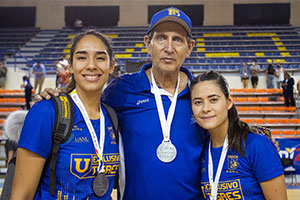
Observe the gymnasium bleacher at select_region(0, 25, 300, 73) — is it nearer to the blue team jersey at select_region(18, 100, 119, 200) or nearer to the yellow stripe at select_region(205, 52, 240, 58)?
the yellow stripe at select_region(205, 52, 240, 58)

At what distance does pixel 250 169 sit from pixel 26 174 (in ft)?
3.62

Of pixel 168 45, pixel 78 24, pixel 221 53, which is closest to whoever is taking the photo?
pixel 168 45

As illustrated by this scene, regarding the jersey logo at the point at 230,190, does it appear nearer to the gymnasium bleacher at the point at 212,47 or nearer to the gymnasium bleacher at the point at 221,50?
the gymnasium bleacher at the point at 221,50

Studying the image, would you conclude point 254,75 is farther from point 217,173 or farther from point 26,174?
point 26,174

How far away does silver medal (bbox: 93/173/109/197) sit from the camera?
56.7 inches

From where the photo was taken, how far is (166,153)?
1751 mm

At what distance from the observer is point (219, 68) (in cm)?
1280

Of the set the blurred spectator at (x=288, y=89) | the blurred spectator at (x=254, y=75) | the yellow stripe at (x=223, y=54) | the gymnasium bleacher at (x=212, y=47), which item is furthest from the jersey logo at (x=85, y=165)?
the yellow stripe at (x=223, y=54)

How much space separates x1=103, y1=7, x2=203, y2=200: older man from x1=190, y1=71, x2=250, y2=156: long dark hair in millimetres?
192

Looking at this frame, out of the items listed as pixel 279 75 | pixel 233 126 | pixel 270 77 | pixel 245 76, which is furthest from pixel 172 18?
pixel 270 77

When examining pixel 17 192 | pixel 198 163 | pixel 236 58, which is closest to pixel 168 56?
pixel 198 163

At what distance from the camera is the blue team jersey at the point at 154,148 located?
1.76 m

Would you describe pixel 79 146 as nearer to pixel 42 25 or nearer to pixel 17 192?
pixel 17 192

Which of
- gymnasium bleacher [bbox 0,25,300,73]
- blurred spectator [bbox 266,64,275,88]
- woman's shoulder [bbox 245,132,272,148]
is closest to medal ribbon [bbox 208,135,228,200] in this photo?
woman's shoulder [bbox 245,132,272,148]
